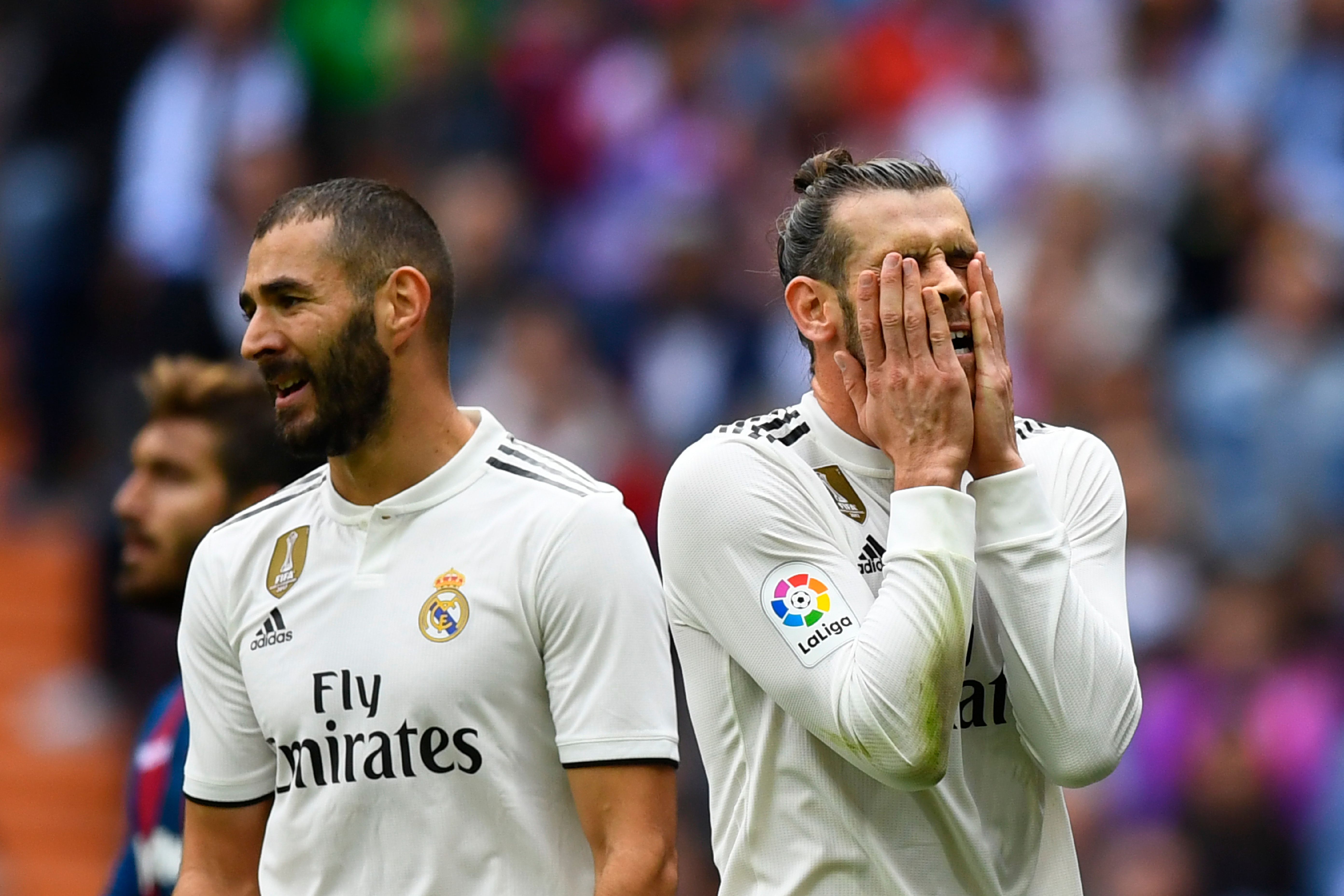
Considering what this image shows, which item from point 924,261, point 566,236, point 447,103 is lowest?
point 924,261

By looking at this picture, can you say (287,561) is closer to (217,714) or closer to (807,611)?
(217,714)

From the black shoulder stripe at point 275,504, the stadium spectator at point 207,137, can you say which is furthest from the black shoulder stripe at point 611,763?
the stadium spectator at point 207,137

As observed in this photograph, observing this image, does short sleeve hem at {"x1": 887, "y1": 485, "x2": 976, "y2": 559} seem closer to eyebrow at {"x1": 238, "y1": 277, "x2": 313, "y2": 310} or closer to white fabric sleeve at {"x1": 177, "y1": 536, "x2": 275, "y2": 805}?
eyebrow at {"x1": 238, "y1": 277, "x2": 313, "y2": 310}

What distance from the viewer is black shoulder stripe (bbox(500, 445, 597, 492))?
12.1 feet

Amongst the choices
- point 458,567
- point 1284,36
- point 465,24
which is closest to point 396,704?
point 458,567

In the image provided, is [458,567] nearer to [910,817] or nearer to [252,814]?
[252,814]

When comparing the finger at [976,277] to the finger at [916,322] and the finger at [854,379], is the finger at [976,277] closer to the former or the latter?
the finger at [916,322]

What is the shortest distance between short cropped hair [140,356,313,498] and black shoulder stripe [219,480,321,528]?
0.96 m

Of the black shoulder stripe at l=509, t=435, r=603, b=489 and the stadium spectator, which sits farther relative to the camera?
the stadium spectator

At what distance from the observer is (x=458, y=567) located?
3.59 m

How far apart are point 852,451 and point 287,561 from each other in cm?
109

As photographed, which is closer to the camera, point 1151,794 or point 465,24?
point 1151,794

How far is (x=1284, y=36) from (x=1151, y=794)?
3849 millimetres

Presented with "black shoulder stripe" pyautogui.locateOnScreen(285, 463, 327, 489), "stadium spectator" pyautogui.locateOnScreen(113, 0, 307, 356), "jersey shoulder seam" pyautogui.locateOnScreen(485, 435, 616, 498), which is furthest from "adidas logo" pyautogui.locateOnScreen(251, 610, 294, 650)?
"stadium spectator" pyautogui.locateOnScreen(113, 0, 307, 356)
